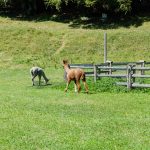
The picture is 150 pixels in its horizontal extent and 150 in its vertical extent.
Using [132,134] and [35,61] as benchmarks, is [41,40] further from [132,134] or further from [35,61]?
[132,134]

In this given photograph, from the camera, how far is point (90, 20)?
5822 cm

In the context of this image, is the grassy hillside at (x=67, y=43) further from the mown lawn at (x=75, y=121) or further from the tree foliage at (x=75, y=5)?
the mown lawn at (x=75, y=121)

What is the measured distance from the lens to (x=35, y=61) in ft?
147

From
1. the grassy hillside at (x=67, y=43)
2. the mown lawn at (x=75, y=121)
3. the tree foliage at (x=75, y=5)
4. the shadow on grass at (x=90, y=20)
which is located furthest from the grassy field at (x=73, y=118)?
the tree foliage at (x=75, y=5)

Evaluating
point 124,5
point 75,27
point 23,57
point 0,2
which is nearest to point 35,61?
point 23,57

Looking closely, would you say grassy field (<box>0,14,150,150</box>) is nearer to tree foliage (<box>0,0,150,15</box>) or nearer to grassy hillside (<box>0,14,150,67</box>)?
grassy hillside (<box>0,14,150,67</box>)

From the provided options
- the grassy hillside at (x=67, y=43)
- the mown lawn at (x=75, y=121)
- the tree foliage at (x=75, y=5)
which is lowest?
the grassy hillside at (x=67, y=43)

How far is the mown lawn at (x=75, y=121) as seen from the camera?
38.3 feet

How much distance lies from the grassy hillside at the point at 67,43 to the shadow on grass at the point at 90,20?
0.25 metres

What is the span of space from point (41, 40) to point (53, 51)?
3.79 metres

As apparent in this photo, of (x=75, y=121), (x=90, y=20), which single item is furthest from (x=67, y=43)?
(x=75, y=121)

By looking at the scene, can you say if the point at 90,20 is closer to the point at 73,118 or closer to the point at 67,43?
the point at 67,43

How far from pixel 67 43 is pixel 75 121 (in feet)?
116

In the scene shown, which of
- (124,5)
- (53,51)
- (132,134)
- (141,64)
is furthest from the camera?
(124,5)
